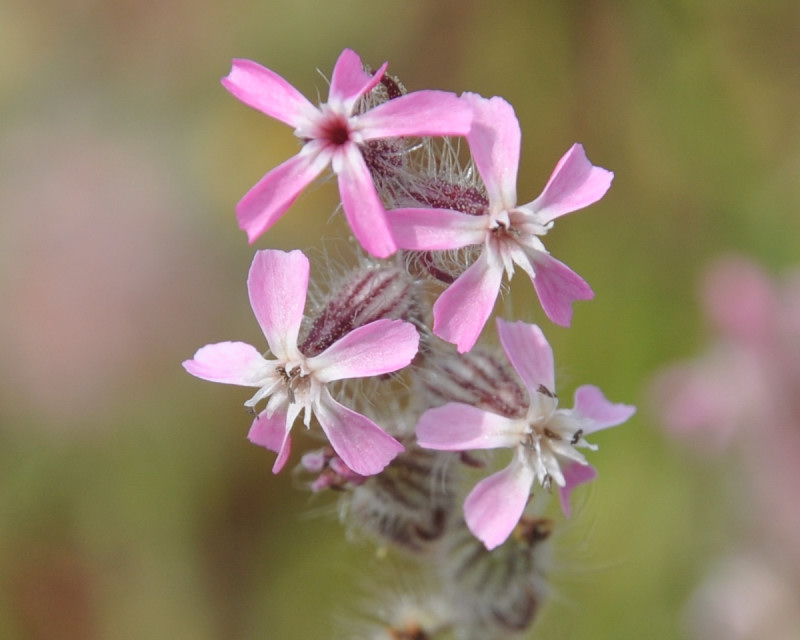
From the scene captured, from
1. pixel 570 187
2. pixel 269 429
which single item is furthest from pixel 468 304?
pixel 269 429

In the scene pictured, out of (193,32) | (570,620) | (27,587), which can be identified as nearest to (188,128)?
(193,32)

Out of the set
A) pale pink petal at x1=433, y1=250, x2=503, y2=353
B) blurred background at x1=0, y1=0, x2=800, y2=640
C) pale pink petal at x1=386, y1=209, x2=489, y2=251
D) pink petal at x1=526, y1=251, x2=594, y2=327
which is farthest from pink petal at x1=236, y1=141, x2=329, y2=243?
blurred background at x1=0, y1=0, x2=800, y2=640

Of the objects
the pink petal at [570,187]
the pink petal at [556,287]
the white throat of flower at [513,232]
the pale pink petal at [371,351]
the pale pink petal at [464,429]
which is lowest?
the pale pink petal at [464,429]

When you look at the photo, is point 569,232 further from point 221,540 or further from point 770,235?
point 221,540

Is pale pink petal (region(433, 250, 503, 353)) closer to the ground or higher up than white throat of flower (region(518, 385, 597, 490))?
higher up

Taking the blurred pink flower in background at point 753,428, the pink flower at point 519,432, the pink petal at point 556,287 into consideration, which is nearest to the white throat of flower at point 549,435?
the pink flower at point 519,432

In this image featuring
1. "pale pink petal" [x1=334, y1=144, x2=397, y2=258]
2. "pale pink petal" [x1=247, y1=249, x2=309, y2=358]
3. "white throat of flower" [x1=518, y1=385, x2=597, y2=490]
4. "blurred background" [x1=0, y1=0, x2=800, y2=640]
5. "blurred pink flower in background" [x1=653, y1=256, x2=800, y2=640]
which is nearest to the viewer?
"pale pink petal" [x1=334, y1=144, x2=397, y2=258]

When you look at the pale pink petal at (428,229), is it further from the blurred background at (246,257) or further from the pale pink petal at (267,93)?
the blurred background at (246,257)

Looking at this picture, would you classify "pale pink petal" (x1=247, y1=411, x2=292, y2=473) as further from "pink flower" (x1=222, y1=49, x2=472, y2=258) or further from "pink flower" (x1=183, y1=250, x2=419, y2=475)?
"pink flower" (x1=222, y1=49, x2=472, y2=258)
